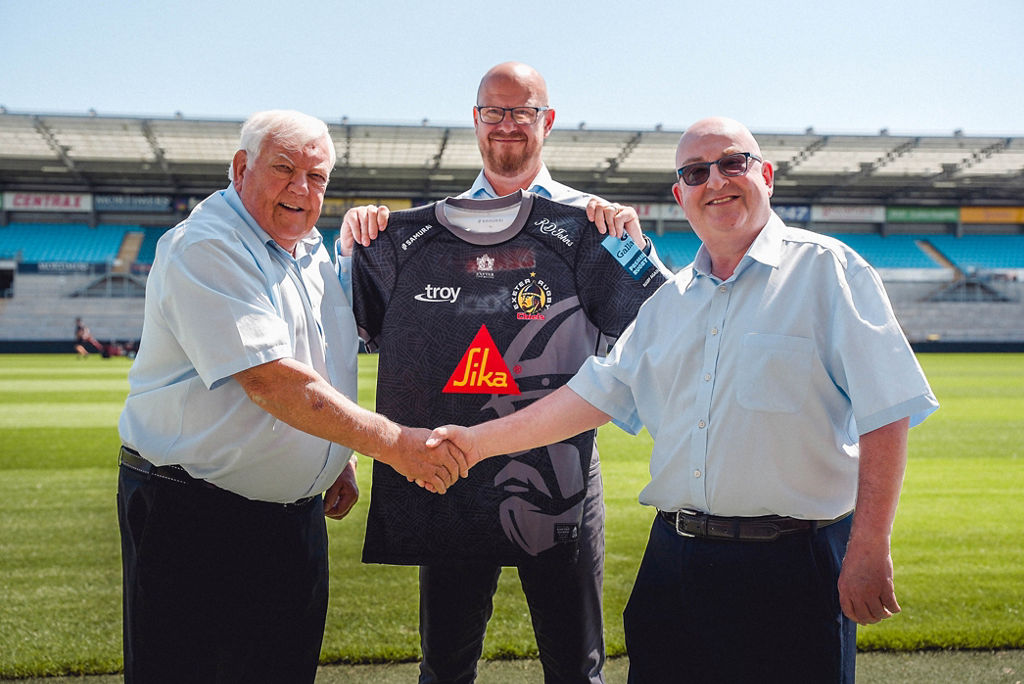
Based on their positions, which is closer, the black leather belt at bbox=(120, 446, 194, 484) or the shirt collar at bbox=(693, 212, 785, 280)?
the shirt collar at bbox=(693, 212, 785, 280)

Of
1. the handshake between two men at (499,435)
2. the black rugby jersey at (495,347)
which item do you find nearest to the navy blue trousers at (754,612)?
the handshake between two men at (499,435)

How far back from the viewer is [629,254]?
287 cm

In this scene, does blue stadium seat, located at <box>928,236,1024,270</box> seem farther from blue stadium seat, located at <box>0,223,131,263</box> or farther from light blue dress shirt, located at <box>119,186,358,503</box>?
→ light blue dress shirt, located at <box>119,186,358,503</box>

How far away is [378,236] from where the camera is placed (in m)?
3.08

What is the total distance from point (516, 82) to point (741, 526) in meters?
1.83

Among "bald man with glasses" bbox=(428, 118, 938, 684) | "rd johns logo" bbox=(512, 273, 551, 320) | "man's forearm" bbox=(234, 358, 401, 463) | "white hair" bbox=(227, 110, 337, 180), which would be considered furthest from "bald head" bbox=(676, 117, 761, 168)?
"man's forearm" bbox=(234, 358, 401, 463)

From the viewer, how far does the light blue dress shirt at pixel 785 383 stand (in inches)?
77.9

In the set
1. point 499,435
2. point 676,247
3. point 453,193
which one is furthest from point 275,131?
point 676,247

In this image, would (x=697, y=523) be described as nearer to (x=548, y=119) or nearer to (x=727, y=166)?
(x=727, y=166)

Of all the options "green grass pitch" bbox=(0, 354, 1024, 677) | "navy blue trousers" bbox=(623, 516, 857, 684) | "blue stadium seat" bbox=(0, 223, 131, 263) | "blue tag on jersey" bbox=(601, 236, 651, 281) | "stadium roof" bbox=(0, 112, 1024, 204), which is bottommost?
"green grass pitch" bbox=(0, 354, 1024, 677)

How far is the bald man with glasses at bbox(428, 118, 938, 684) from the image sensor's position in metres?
1.98

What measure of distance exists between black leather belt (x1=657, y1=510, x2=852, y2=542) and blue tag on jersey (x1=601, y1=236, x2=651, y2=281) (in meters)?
0.97

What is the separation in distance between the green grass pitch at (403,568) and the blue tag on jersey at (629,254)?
207 centimetres

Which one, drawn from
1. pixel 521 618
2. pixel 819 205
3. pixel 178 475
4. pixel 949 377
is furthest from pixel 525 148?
pixel 819 205
